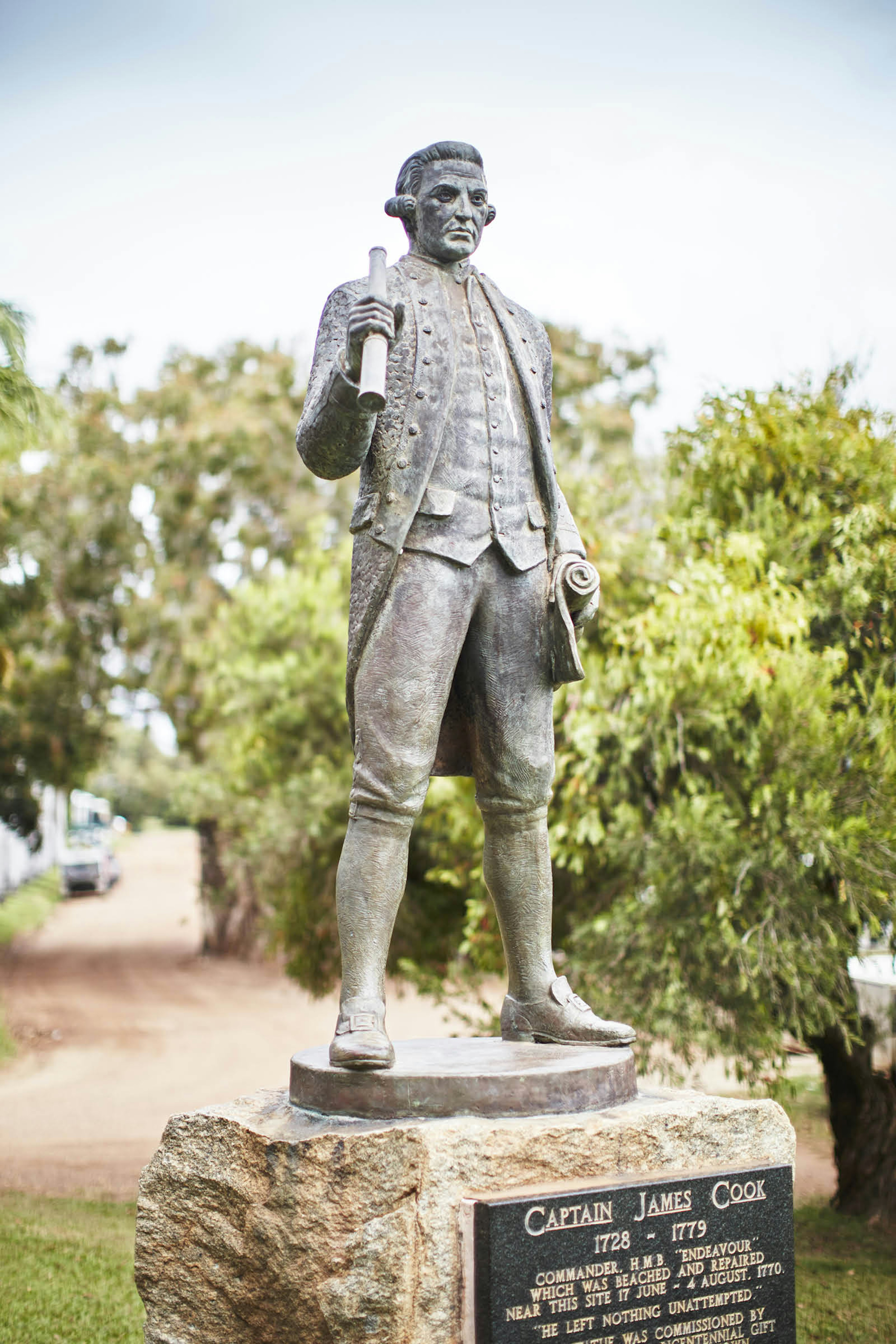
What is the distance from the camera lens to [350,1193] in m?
3.07

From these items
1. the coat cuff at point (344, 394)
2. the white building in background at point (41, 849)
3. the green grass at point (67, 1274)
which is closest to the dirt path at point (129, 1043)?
the green grass at point (67, 1274)

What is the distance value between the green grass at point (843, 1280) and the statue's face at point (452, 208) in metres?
Answer: 4.35

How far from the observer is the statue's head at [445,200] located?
12.4ft

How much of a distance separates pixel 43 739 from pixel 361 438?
16261 millimetres

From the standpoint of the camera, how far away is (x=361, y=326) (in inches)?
131

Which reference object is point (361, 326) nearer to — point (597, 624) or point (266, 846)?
point (597, 624)

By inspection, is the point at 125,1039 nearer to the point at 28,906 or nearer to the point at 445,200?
the point at 445,200

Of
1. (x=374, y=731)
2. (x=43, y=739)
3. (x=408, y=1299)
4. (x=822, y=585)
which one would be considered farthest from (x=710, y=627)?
(x=43, y=739)

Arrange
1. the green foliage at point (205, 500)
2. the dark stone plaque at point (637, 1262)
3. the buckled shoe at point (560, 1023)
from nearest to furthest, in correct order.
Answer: the dark stone plaque at point (637, 1262) → the buckled shoe at point (560, 1023) → the green foliage at point (205, 500)

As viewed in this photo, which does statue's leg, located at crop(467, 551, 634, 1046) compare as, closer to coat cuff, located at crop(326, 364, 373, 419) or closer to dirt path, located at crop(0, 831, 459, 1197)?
coat cuff, located at crop(326, 364, 373, 419)

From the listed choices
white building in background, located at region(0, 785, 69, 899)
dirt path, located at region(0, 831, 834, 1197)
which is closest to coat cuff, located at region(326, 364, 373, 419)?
dirt path, located at region(0, 831, 834, 1197)

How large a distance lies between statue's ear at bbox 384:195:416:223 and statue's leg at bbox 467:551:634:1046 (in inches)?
42.0

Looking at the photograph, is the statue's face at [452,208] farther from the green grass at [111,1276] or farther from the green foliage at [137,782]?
the green foliage at [137,782]

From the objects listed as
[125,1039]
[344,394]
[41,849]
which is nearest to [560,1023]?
[344,394]
